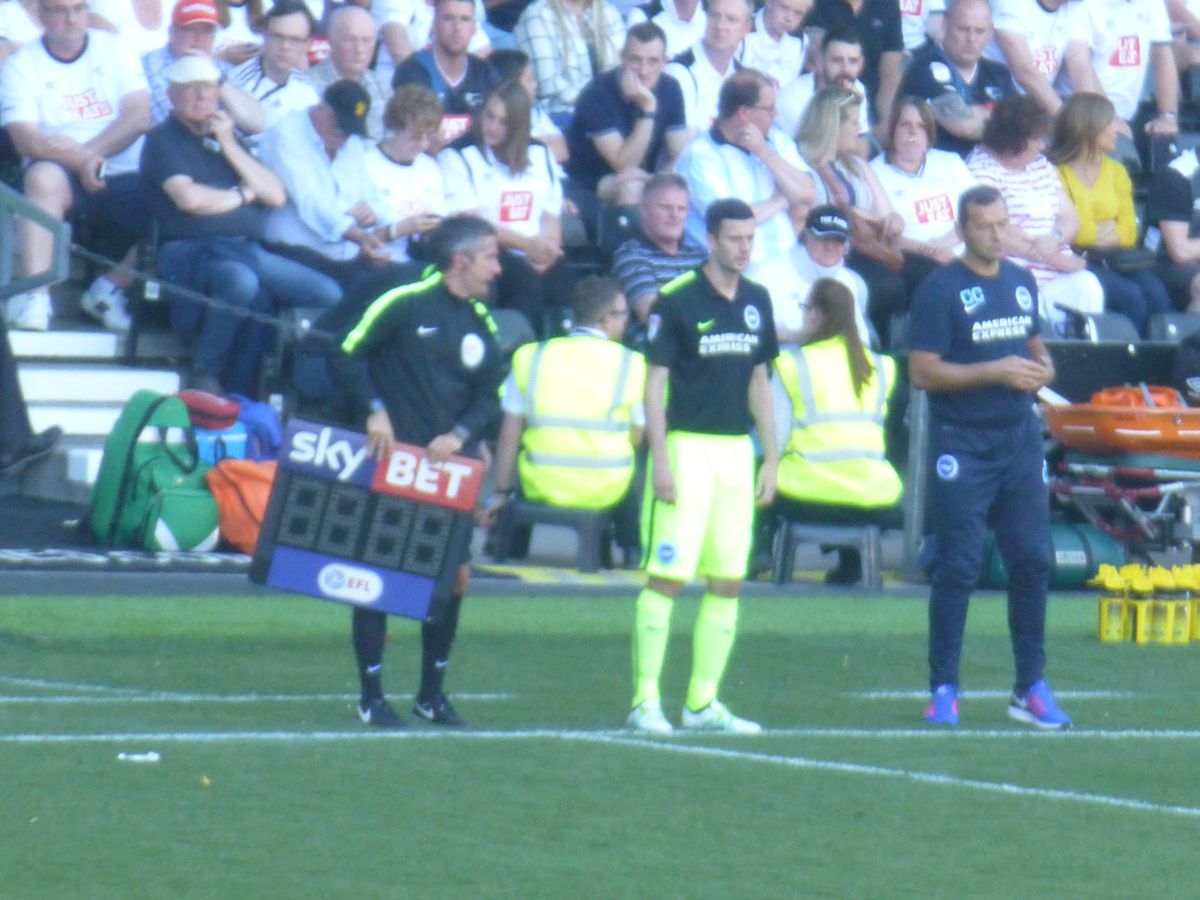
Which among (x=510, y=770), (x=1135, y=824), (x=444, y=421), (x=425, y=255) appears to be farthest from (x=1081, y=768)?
(x=425, y=255)

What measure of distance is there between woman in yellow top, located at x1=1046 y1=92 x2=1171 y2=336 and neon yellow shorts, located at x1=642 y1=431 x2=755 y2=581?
27.1 ft

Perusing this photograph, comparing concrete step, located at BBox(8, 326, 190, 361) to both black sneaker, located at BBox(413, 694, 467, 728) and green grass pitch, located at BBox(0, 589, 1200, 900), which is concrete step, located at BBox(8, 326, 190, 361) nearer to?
green grass pitch, located at BBox(0, 589, 1200, 900)

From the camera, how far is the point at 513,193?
14883 mm

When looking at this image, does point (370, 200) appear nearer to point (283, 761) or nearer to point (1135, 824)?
point (283, 761)

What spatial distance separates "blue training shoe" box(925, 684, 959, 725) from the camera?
9164 mm

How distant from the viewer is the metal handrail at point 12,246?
12.9 meters

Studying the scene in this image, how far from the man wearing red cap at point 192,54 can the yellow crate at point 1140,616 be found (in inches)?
233

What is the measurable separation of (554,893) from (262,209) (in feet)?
29.8

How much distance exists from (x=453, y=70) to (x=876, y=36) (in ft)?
12.4

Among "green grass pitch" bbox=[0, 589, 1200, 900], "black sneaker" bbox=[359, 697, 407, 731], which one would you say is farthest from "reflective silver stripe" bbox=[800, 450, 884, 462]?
"black sneaker" bbox=[359, 697, 407, 731]

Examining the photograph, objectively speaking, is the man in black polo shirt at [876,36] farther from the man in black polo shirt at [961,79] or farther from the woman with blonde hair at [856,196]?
the woman with blonde hair at [856,196]

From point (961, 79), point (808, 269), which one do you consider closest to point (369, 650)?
point (808, 269)

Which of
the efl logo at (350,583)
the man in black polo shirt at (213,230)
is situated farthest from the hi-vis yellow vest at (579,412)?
the efl logo at (350,583)

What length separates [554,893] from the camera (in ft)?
19.5
